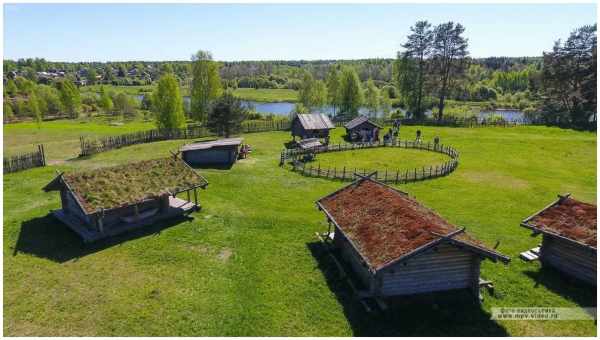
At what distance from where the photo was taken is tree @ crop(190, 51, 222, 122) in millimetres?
58781

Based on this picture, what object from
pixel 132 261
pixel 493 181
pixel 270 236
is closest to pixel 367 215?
pixel 270 236

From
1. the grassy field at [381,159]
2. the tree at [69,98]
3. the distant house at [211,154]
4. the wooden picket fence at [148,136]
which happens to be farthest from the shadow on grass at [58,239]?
the tree at [69,98]

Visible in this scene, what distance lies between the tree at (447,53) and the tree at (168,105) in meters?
42.3

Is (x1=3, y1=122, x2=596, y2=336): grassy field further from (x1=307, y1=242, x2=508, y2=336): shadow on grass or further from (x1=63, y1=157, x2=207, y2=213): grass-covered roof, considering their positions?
(x1=63, y1=157, x2=207, y2=213): grass-covered roof

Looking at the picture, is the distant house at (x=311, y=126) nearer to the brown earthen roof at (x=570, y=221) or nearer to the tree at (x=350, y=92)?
the tree at (x=350, y=92)

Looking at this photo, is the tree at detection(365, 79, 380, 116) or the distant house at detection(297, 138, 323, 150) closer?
the distant house at detection(297, 138, 323, 150)

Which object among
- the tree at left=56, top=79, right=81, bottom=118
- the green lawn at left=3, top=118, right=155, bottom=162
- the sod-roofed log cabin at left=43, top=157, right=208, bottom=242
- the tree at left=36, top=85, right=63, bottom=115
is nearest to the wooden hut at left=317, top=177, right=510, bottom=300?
the sod-roofed log cabin at left=43, top=157, right=208, bottom=242

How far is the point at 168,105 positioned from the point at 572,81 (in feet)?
203

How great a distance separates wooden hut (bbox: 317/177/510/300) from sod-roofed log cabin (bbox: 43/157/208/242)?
1226 cm

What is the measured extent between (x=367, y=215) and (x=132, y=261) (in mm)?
11956

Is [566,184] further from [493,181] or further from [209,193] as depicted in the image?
[209,193]

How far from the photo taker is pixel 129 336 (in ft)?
43.6

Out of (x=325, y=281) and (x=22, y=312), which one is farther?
(x=325, y=281)

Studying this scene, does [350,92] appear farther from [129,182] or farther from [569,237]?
[569,237]
